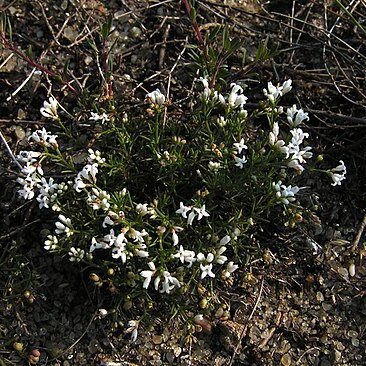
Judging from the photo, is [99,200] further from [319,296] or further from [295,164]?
[319,296]

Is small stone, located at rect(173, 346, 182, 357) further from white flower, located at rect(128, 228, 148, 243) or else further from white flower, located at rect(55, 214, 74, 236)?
white flower, located at rect(55, 214, 74, 236)

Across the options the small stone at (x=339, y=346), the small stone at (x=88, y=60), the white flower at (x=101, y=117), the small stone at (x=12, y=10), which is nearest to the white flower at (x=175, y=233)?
the white flower at (x=101, y=117)

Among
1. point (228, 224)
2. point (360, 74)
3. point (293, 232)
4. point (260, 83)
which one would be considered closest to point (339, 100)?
point (360, 74)

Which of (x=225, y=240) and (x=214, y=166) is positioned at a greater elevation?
(x=214, y=166)

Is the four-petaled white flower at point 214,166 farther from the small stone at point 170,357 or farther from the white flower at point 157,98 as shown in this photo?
the small stone at point 170,357

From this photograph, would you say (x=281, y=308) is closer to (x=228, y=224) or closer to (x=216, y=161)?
(x=228, y=224)

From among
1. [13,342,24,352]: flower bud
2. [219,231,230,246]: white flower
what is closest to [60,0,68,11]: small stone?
[219,231,230,246]: white flower

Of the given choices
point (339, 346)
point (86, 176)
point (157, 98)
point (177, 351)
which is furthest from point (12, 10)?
point (339, 346)
